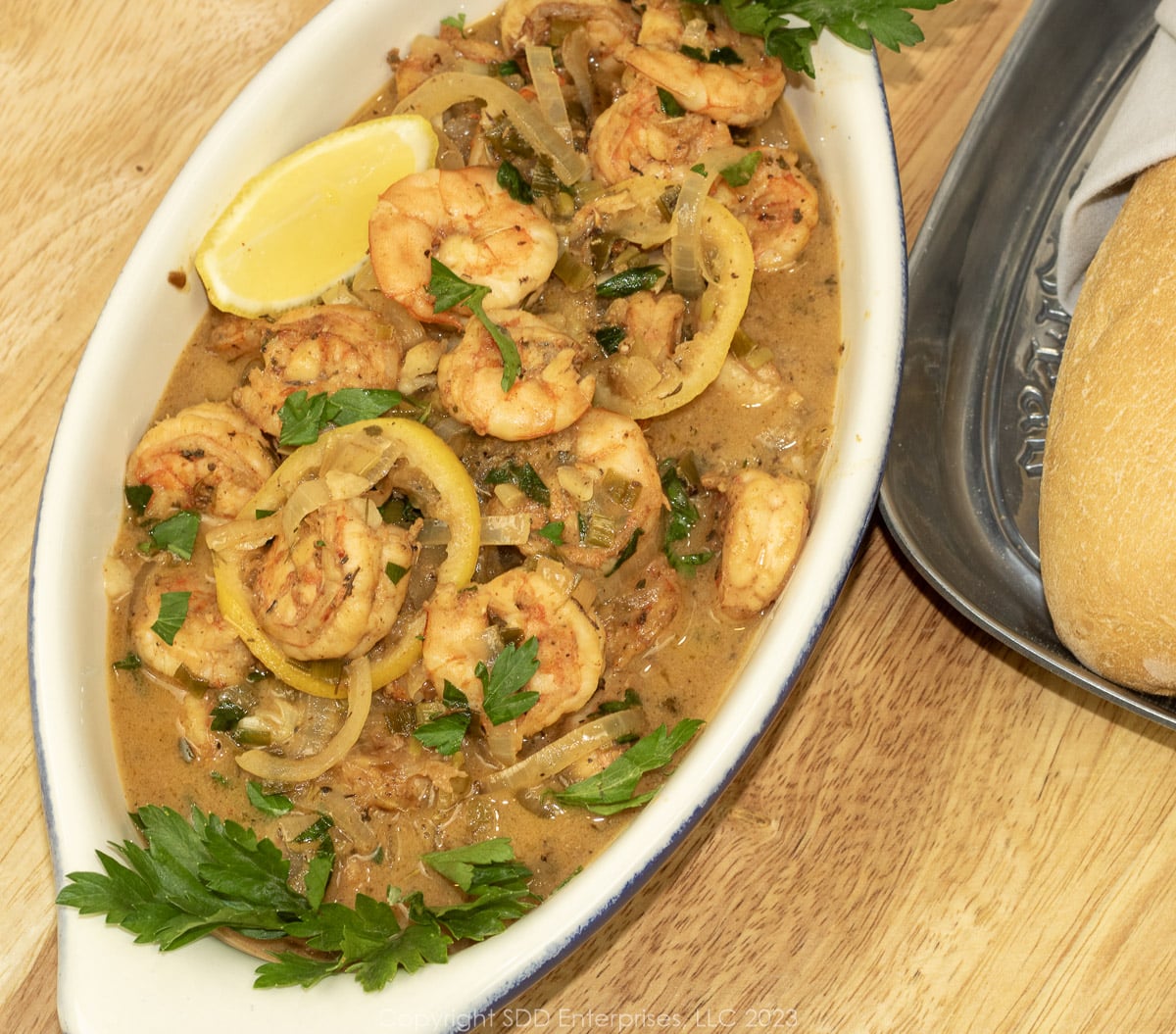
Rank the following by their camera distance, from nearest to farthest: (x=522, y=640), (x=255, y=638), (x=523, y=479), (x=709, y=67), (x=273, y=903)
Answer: (x=273, y=903) < (x=522, y=640) < (x=255, y=638) < (x=523, y=479) < (x=709, y=67)

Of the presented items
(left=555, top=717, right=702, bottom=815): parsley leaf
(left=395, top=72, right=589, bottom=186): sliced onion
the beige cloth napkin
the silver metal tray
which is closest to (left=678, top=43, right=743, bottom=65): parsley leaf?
(left=395, top=72, right=589, bottom=186): sliced onion

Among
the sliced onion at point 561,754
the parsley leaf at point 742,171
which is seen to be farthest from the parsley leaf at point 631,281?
the sliced onion at point 561,754

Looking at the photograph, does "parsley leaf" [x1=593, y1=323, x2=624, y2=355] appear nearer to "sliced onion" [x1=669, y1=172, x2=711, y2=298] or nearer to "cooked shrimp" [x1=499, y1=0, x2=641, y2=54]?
"sliced onion" [x1=669, y1=172, x2=711, y2=298]

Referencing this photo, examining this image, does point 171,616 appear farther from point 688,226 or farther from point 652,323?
point 688,226

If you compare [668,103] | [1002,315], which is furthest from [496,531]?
[1002,315]

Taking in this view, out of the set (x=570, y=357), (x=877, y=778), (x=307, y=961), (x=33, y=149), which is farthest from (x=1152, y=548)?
(x=33, y=149)

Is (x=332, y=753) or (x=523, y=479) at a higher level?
(x=523, y=479)
